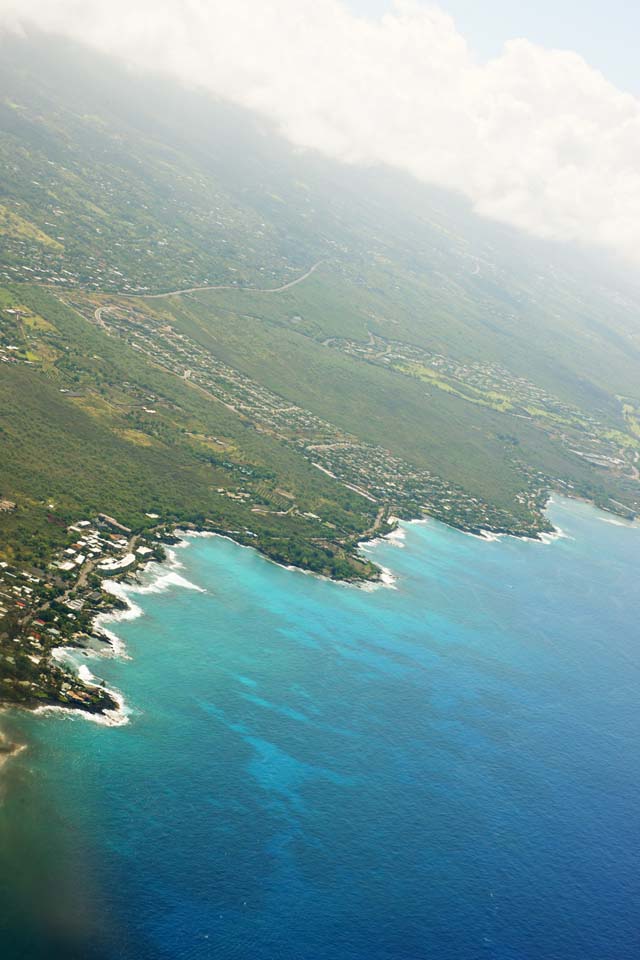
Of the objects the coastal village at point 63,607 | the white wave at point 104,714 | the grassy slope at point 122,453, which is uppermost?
the grassy slope at point 122,453

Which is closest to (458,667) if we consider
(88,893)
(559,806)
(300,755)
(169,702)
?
(559,806)

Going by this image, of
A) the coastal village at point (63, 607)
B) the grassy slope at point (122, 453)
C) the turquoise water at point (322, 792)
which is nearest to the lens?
the turquoise water at point (322, 792)

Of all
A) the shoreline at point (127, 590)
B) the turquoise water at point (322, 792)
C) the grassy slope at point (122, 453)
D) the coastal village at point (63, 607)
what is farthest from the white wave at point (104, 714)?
the grassy slope at point (122, 453)

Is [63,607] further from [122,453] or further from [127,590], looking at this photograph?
[122,453]

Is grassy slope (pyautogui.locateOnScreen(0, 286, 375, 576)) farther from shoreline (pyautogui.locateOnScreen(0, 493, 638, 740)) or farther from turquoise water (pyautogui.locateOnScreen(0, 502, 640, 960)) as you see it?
turquoise water (pyautogui.locateOnScreen(0, 502, 640, 960))

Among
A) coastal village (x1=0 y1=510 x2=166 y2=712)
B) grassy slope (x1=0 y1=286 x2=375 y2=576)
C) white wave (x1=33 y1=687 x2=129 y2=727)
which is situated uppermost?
grassy slope (x1=0 y1=286 x2=375 y2=576)

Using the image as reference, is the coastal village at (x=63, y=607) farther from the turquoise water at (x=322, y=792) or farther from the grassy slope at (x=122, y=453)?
the grassy slope at (x=122, y=453)

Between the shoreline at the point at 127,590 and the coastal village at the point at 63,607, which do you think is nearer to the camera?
the coastal village at the point at 63,607

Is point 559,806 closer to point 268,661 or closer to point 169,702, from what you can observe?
point 268,661

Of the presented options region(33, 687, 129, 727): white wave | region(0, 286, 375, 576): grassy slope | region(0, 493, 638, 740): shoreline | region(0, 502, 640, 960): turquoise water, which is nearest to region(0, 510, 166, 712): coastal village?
region(0, 493, 638, 740): shoreline
